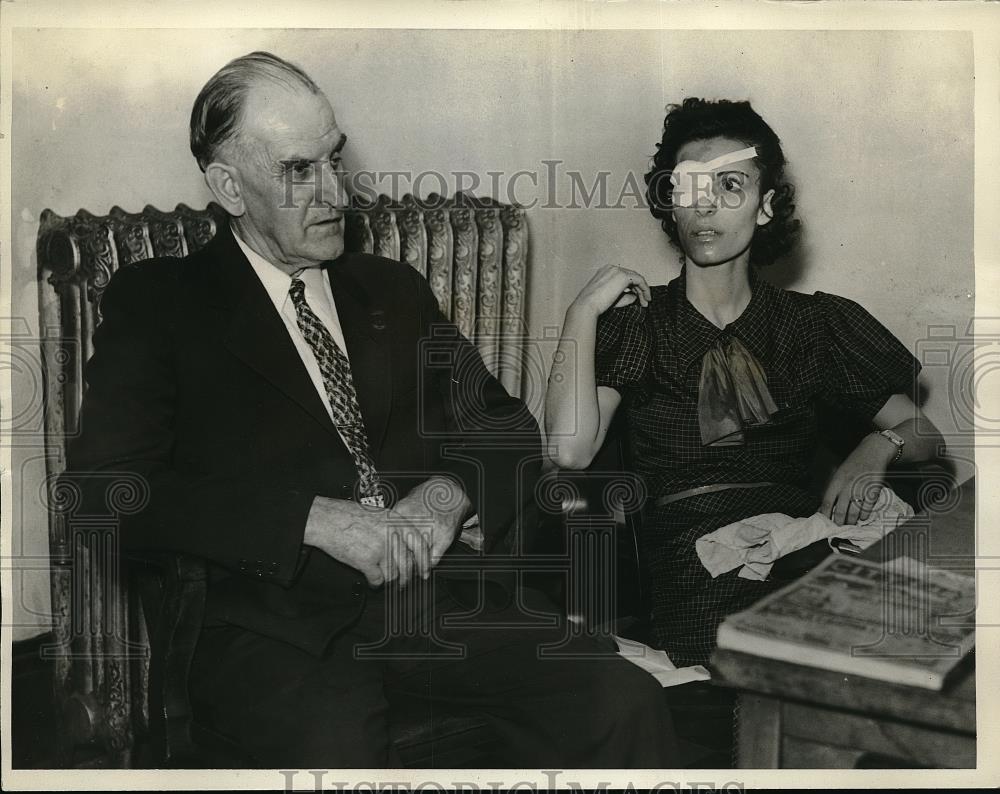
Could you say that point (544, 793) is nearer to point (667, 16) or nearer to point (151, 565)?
point (151, 565)

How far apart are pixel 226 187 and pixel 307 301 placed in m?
0.31

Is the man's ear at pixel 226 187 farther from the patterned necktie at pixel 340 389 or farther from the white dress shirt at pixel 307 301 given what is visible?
the patterned necktie at pixel 340 389

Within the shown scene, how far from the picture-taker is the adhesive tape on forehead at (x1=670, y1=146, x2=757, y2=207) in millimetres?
2436

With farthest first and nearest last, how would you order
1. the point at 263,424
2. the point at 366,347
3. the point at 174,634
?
the point at 366,347 < the point at 263,424 < the point at 174,634

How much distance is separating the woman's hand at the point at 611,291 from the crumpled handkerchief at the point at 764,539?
1.86 ft

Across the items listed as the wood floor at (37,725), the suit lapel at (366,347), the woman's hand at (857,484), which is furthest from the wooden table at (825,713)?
the suit lapel at (366,347)

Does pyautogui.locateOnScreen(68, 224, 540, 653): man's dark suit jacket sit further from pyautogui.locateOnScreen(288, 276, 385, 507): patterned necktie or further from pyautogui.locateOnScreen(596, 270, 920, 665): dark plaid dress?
pyautogui.locateOnScreen(596, 270, 920, 665): dark plaid dress

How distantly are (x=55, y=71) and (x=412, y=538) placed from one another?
54.1 inches

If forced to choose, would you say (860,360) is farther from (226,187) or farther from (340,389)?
(226,187)

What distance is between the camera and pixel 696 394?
245cm

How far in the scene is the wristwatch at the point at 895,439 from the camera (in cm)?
248

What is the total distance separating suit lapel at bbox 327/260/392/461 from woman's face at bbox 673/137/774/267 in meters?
Answer: 0.75

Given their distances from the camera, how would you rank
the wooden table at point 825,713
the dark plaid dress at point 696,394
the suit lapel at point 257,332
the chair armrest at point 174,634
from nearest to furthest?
the wooden table at point 825,713 → the chair armrest at point 174,634 → the suit lapel at point 257,332 → the dark plaid dress at point 696,394

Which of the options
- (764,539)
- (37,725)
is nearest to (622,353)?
(764,539)
